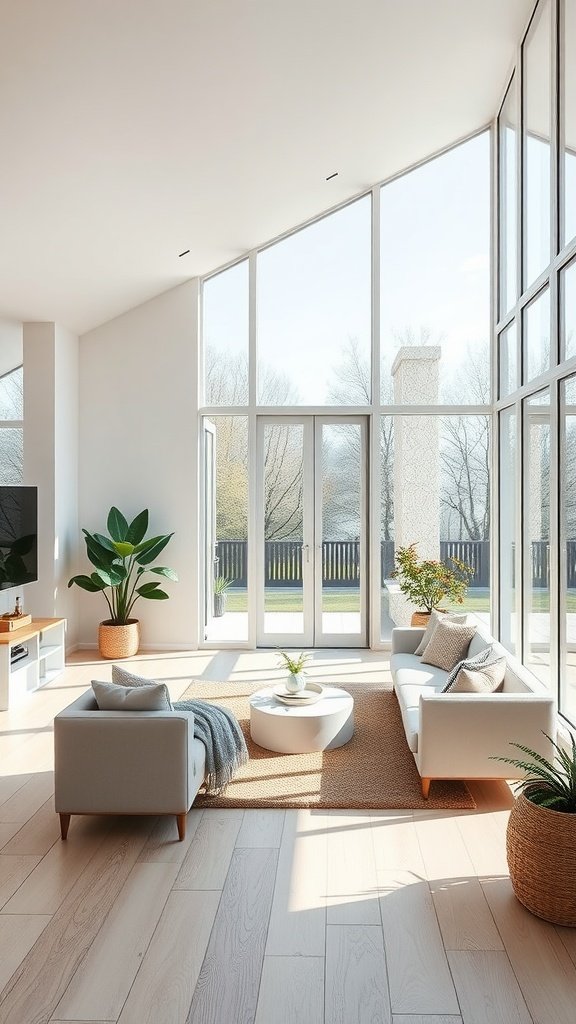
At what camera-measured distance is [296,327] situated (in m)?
7.51

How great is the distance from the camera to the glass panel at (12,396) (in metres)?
7.74

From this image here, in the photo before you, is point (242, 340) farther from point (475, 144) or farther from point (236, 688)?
point (236, 688)

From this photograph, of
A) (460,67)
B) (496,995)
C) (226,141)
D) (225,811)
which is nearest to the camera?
(496,995)

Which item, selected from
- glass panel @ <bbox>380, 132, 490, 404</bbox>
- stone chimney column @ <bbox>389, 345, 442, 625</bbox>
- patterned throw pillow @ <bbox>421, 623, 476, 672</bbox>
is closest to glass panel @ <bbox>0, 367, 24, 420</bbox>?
glass panel @ <bbox>380, 132, 490, 404</bbox>

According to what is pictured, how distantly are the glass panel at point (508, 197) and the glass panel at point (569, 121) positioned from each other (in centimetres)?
148

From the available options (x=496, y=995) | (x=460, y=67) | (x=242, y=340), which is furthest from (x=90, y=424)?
(x=496, y=995)

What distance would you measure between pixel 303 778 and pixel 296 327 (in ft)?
15.4

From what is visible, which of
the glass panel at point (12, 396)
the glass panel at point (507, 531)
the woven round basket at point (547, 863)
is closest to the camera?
the woven round basket at point (547, 863)

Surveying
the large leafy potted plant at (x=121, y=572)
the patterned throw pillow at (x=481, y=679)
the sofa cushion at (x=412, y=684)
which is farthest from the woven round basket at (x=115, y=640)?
the patterned throw pillow at (x=481, y=679)

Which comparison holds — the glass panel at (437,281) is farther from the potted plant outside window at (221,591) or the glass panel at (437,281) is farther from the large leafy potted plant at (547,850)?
the large leafy potted plant at (547,850)

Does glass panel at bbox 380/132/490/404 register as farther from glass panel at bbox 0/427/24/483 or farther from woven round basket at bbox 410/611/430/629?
glass panel at bbox 0/427/24/483

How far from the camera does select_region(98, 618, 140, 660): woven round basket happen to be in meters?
7.07

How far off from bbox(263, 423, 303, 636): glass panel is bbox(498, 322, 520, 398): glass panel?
196 centimetres

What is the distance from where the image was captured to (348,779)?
4113mm
